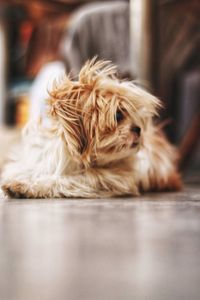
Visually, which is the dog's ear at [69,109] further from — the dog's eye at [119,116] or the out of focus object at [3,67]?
the out of focus object at [3,67]

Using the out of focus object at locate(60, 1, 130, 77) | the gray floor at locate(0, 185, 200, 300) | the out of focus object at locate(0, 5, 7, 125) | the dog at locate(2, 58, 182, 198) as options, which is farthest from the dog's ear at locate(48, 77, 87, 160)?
the out of focus object at locate(0, 5, 7, 125)

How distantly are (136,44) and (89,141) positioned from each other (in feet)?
3.04

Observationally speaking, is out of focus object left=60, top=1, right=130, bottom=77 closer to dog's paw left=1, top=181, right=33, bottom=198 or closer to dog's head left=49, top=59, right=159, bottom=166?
dog's head left=49, top=59, right=159, bottom=166

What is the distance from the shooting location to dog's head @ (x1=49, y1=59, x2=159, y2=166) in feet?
5.94

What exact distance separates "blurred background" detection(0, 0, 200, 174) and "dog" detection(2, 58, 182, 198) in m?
0.14

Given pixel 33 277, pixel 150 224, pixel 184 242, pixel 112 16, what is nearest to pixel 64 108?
pixel 150 224

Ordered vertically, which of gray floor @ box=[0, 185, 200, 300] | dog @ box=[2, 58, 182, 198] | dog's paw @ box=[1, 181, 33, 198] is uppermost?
dog @ box=[2, 58, 182, 198]

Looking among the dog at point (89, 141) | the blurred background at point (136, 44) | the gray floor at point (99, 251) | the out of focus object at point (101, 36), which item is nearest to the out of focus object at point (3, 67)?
the blurred background at point (136, 44)

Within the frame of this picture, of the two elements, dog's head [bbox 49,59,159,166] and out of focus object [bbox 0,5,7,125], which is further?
out of focus object [bbox 0,5,7,125]

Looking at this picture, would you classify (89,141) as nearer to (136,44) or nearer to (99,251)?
(99,251)

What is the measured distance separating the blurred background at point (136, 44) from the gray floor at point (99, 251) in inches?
23.6

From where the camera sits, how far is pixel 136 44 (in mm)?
2604

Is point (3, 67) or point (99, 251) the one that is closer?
point (99, 251)

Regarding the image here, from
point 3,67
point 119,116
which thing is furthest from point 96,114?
point 3,67
